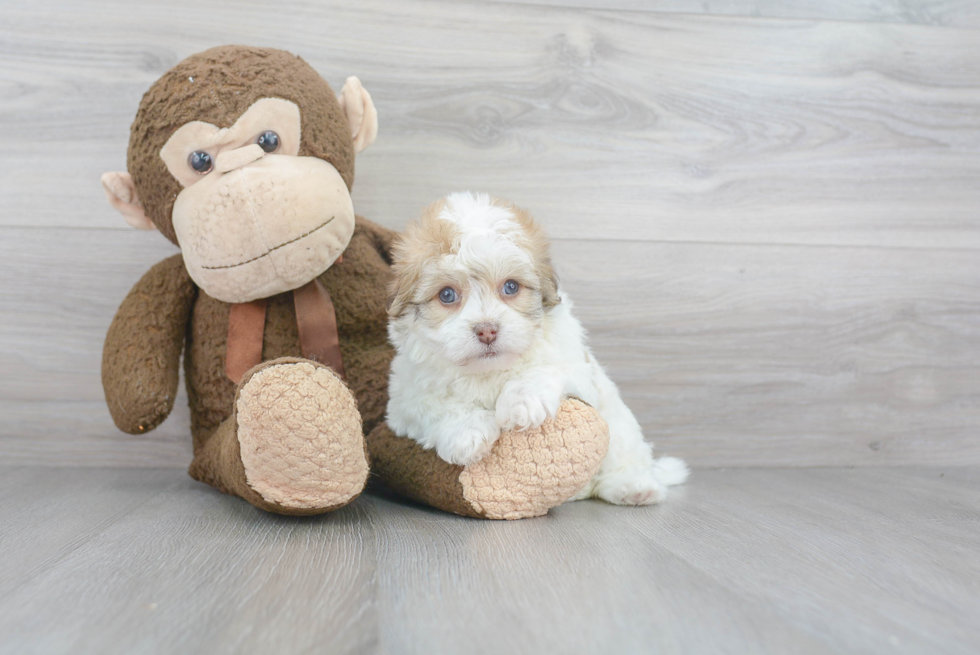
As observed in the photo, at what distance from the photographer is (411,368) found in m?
1.09

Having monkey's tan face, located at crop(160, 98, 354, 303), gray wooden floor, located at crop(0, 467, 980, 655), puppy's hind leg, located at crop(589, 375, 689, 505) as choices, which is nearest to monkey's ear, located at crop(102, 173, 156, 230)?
monkey's tan face, located at crop(160, 98, 354, 303)

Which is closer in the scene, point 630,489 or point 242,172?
point 242,172

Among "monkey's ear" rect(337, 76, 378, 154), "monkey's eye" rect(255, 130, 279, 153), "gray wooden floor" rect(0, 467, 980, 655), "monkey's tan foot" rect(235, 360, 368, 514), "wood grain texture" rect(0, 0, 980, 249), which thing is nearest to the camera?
"gray wooden floor" rect(0, 467, 980, 655)

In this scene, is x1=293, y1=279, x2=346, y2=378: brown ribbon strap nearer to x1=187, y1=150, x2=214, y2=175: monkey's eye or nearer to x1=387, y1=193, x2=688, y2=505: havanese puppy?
x1=387, y1=193, x2=688, y2=505: havanese puppy

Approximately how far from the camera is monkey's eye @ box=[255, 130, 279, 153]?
1099 mm

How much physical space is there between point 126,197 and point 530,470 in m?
0.85

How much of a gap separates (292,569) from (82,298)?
99cm

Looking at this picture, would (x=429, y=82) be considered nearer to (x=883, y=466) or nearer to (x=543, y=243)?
(x=543, y=243)

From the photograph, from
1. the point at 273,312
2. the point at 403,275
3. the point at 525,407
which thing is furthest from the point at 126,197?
the point at 525,407

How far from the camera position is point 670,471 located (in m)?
1.37

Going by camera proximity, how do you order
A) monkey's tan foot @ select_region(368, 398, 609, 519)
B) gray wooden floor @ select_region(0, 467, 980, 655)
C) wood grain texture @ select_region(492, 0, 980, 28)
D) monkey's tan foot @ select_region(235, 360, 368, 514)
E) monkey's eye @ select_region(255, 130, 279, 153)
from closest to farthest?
1. gray wooden floor @ select_region(0, 467, 980, 655)
2. monkey's tan foot @ select_region(235, 360, 368, 514)
3. monkey's tan foot @ select_region(368, 398, 609, 519)
4. monkey's eye @ select_region(255, 130, 279, 153)
5. wood grain texture @ select_region(492, 0, 980, 28)

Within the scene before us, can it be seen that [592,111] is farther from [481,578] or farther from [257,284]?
[481,578]

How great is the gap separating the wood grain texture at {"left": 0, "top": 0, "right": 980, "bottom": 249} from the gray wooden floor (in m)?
0.69

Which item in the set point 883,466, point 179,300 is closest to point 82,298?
point 179,300
